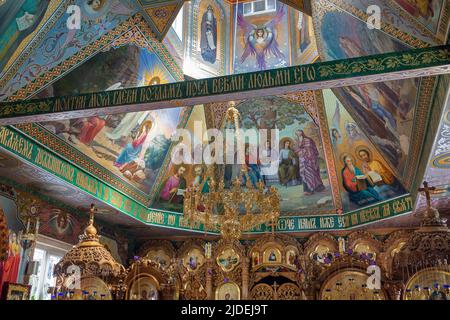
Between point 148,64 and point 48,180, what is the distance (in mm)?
3679

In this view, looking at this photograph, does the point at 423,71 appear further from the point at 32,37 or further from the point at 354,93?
the point at 32,37

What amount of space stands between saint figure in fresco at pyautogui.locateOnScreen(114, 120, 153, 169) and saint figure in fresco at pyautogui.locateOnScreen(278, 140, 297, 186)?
443cm

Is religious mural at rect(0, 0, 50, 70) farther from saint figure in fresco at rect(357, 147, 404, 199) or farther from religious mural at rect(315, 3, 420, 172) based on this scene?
saint figure in fresco at rect(357, 147, 404, 199)

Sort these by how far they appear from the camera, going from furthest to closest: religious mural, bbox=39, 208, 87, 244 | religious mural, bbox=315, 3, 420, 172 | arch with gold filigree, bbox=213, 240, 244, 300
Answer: arch with gold filigree, bbox=213, 240, 244, 300
religious mural, bbox=39, 208, 87, 244
religious mural, bbox=315, 3, 420, 172

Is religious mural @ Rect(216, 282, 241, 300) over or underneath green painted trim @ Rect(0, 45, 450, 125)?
underneath

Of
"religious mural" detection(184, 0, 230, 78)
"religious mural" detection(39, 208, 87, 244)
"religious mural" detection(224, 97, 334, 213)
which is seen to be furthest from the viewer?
"religious mural" detection(224, 97, 334, 213)

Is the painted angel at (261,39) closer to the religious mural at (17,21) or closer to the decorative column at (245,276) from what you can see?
the decorative column at (245,276)

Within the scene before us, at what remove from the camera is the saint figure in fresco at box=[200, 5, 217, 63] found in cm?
1274

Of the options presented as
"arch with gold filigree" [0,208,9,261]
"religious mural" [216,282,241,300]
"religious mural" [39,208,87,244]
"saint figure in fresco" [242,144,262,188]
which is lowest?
"religious mural" [216,282,241,300]

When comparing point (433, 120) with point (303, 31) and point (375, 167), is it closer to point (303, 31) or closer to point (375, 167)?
point (375, 167)

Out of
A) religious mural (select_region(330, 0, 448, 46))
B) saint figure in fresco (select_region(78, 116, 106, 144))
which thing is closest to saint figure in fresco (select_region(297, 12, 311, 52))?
religious mural (select_region(330, 0, 448, 46))

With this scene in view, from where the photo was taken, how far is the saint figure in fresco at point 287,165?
45.4 feet

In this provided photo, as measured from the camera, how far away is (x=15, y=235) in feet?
33.6
